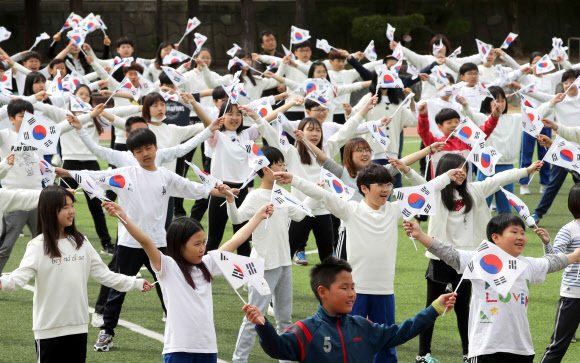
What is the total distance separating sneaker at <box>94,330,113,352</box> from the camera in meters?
7.55

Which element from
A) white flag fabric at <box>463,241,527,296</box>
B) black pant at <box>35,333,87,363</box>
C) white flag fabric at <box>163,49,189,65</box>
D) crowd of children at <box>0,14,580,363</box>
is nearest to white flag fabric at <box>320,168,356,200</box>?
crowd of children at <box>0,14,580,363</box>

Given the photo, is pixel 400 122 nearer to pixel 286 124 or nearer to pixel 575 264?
pixel 286 124

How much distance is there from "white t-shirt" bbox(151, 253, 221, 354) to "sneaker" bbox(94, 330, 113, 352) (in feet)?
6.42

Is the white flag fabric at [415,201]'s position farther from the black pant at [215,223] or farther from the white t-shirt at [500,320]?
the black pant at [215,223]

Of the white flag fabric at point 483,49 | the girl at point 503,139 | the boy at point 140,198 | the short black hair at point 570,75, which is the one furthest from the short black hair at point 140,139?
the white flag fabric at point 483,49

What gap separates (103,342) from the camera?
7555 millimetres

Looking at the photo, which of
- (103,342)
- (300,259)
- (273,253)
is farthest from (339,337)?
(300,259)

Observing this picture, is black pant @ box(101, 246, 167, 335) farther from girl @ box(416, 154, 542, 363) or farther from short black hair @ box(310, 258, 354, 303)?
short black hair @ box(310, 258, 354, 303)

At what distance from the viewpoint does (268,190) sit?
7578mm

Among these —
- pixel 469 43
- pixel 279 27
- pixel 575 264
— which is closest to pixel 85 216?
pixel 575 264

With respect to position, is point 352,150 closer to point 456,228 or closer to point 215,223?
point 456,228

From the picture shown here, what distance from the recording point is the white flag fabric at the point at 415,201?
6.59 m

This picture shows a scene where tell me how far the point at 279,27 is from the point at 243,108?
23859 millimetres

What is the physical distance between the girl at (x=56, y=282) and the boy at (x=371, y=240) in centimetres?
150
